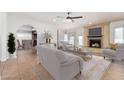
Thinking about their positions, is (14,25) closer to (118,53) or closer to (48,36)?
(48,36)

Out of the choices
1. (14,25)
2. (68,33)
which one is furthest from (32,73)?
(68,33)

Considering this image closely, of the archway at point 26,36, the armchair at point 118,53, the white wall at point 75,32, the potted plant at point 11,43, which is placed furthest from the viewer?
the archway at point 26,36

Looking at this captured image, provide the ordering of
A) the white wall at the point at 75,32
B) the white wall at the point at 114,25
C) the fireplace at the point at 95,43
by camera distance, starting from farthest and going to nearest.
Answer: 1. the fireplace at the point at 95,43
2. the white wall at the point at 75,32
3. the white wall at the point at 114,25

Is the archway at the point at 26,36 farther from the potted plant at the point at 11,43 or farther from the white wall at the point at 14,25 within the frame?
the potted plant at the point at 11,43

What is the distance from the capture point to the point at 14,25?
17.9ft

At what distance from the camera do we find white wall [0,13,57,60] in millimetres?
4602

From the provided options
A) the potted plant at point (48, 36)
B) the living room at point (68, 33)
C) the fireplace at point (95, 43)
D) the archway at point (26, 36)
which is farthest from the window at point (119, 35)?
the archway at point (26, 36)

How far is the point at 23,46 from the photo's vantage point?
9.47m

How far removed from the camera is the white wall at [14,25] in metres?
4.60

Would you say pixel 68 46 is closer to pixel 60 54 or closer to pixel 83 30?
pixel 83 30

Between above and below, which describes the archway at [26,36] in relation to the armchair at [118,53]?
above
